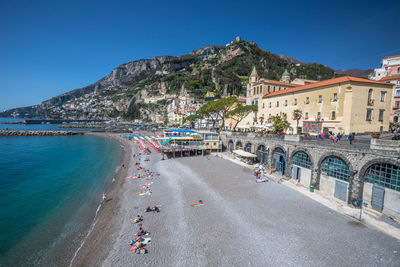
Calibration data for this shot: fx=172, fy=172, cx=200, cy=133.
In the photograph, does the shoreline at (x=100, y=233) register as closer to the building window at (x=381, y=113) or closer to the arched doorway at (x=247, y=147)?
the arched doorway at (x=247, y=147)

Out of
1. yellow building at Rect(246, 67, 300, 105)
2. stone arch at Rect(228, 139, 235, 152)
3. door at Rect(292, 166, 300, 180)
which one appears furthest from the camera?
yellow building at Rect(246, 67, 300, 105)

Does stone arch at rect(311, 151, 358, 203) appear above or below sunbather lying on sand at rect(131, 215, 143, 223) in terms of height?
above

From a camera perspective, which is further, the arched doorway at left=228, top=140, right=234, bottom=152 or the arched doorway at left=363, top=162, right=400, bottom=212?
the arched doorway at left=228, top=140, right=234, bottom=152

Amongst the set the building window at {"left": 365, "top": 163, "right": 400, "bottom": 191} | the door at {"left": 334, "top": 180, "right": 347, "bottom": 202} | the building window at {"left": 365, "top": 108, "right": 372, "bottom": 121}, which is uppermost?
the building window at {"left": 365, "top": 108, "right": 372, "bottom": 121}

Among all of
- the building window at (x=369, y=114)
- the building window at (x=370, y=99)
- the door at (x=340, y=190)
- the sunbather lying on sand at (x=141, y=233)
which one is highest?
the building window at (x=370, y=99)

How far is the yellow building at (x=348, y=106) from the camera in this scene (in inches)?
792

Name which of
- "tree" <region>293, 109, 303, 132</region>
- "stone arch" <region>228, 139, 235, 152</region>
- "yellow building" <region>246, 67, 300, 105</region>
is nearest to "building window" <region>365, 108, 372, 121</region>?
"tree" <region>293, 109, 303, 132</region>

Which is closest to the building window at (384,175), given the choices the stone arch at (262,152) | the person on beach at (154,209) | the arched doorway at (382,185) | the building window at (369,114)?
the arched doorway at (382,185)

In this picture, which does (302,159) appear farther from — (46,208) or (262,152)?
(46,208)

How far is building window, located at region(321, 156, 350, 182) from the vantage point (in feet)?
43.7

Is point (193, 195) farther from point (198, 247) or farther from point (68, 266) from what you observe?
point (68, 266)

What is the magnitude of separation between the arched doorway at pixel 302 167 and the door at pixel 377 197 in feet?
15.6

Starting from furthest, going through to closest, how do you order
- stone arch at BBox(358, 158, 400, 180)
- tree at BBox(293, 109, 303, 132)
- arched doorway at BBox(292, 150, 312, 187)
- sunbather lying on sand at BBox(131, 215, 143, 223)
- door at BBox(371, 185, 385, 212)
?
tree at BBox(293, 109, 303, 132), arched doorway at BBox(292, 150, 312, 187), sunbather lying on sand at BBox(131, 215, 143, 223), door at BBox(371, 185, 385, 212), stone arch at BBox(358, 158, 400, 180)

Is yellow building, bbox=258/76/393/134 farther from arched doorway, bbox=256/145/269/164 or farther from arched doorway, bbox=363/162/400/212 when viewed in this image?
arched doorway, bbox=363/162/400/212
